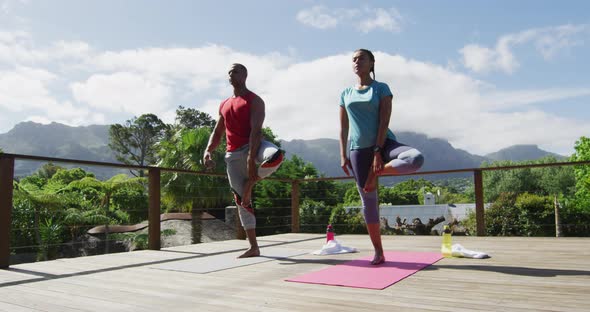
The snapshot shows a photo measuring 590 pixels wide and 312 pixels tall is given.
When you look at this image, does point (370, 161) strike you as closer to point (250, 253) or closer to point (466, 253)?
point (466, 253)

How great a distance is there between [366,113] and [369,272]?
36.5 inches

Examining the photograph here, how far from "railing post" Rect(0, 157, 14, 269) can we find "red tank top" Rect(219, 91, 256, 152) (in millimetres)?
1452

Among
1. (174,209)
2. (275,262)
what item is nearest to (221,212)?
(174,209)

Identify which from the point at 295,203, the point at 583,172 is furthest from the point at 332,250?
the point at 583,172

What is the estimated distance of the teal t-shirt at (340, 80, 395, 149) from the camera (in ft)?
8.12

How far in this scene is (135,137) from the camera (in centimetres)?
4294

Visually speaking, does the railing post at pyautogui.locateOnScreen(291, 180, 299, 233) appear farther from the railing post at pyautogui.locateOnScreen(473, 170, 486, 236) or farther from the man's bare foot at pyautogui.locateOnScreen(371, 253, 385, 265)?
the man's bare foot at pyautogui.locateOnScreen(371, 253, 385, 265)

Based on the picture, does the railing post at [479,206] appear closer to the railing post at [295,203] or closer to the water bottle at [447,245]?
the water bottle at [447,245]

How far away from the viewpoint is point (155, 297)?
1767 millimetres

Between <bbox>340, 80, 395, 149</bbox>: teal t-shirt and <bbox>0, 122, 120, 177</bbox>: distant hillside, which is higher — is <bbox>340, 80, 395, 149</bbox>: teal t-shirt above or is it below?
below

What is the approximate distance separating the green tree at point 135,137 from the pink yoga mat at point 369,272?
40.5m

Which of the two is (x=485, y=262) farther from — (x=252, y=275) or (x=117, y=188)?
(x=117, y=188)

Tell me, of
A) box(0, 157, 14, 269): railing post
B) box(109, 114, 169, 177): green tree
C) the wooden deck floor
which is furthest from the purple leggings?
box(109, 114, 169, 177): green tree

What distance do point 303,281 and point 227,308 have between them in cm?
58
